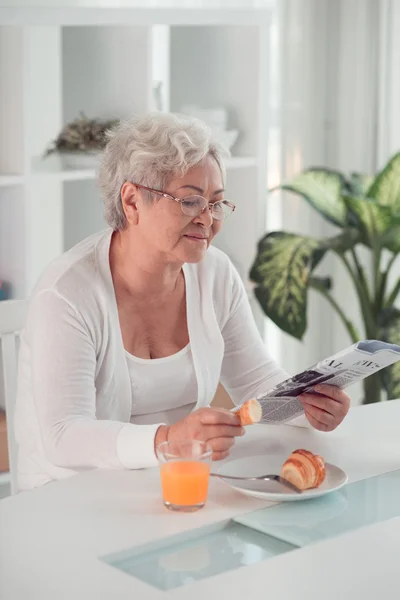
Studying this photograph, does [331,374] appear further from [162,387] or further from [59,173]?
[59,173]

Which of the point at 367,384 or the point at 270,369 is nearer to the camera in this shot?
the point at 270,369

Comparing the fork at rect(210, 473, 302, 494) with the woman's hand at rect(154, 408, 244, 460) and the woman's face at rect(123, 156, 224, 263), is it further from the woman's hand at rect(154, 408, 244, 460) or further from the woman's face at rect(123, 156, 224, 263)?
the woman's face at rect(123, 156, 224, 263)

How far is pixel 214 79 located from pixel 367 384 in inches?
44.7

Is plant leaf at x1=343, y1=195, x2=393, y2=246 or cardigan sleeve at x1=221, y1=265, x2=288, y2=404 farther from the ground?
plant leaf at x1=343, y1=195, x2=393, y2=246

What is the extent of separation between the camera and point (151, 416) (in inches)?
80.4

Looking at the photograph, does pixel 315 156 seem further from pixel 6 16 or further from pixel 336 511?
pixel 336 511

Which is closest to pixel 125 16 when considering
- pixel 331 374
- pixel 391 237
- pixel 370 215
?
pixel 370 215

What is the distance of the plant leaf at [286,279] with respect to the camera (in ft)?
10.5

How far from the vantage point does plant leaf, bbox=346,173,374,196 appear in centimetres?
333

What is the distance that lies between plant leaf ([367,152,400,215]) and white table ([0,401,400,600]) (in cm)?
162

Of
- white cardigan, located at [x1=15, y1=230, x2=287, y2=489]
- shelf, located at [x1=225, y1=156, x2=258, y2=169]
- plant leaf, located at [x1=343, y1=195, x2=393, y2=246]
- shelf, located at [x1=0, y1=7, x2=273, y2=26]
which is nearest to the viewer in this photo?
white cardigan, located at [x1=15, y1=230, x2=287, y2=489]

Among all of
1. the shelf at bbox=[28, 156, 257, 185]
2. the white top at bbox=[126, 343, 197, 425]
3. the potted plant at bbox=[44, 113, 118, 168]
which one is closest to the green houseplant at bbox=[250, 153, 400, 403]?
the shelf at bbox=[28, 156, 257, 185]

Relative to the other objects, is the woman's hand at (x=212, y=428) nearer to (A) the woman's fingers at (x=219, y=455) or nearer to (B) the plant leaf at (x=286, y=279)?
(A) the woman's fingers at (x=219, y=455)

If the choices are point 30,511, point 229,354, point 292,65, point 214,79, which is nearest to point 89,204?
point 214,79
